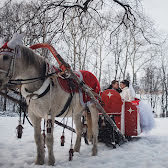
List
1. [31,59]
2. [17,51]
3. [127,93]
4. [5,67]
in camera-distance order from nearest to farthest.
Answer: [5,67], [17,51], [31,59], [127,93]

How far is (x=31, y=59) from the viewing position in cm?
279

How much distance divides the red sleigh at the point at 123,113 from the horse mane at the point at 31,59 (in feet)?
Answer: 6.32

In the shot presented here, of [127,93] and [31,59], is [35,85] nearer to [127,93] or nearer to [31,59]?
[31,59]

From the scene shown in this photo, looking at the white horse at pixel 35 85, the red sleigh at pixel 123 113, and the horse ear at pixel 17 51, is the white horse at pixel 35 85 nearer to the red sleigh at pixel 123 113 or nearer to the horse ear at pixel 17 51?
the horse ear at pixel 17 51

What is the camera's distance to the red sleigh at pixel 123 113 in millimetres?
4324

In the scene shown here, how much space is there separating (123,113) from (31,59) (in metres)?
2.83

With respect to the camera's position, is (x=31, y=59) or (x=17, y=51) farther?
(x=31, y=59)

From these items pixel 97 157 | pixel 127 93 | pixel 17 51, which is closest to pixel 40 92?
pixel 17 51

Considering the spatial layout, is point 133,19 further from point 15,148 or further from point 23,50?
point 15,148

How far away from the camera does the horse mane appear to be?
8.94 feet

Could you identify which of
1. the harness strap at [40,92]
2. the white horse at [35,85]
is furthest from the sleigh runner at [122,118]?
the harness strap at [40,92]

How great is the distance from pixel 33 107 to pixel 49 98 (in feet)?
1.01

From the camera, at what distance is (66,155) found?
3.69 m

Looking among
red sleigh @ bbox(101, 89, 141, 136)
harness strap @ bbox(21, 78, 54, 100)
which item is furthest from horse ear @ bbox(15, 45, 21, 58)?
red sleigh @ bbox(101, 89, 141, 136)
